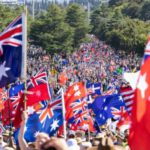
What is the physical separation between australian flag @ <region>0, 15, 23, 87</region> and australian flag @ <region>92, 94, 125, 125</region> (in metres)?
6.86

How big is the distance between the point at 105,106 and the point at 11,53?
7316mm

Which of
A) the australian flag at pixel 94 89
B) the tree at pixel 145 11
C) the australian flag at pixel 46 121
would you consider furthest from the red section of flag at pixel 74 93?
the tree at pixel 145 11

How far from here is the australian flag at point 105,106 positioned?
727 inches

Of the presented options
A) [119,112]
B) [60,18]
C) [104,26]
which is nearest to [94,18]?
[104,26]

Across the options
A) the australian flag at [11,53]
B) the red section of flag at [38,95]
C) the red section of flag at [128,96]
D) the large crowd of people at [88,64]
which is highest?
the australian flag at [11,53]

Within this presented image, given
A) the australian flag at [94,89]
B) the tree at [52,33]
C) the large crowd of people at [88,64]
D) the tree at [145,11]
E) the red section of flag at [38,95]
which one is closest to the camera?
the red section of flag at [38,95]

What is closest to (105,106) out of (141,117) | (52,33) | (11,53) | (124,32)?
(11,53)

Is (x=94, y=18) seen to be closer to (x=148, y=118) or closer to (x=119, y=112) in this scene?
(x=119, y=112)

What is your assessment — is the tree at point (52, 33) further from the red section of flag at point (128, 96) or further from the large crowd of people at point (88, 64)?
the red section of flag at point (128, 96)

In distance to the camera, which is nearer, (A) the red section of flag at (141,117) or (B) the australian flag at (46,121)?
(A) the red section of flag at (141,117)

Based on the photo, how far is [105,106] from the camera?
1852 centimetres

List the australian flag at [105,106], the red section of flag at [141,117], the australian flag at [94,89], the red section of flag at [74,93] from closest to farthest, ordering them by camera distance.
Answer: the red section of flag at [141,117]
the red section of flag at [74,93]
the australian flag at [105,106]
the australian flag at [94,89]

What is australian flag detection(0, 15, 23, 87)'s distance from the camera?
11258 mm

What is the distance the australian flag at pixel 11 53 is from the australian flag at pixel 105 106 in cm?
686
